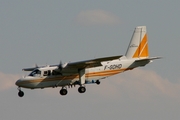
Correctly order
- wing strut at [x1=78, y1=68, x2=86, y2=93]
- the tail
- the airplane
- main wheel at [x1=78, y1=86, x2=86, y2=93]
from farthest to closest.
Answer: the tail → main wheel at [x1=78, y1=86, x2=86, y2=93] → wing strut at [x1=78, y1=68, x2=86, y2=93] → the airplane

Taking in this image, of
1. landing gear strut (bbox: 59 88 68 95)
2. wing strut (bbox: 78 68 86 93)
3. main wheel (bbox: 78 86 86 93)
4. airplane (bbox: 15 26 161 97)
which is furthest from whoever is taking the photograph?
landing gear strut (bbox: 59 88 68 95)

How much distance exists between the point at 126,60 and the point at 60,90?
25.7ft

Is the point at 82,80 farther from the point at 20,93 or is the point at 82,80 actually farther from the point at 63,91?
the point at 20,93

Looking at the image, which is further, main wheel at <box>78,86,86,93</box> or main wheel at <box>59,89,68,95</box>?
main wheel at <box>59,89,68,95</box>

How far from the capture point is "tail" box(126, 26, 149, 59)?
59.2 metres

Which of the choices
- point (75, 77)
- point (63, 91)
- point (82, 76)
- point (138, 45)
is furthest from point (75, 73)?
point (138, 45)

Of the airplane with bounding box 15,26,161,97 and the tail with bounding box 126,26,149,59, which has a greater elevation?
the tail with bounding box 126,26,149,59

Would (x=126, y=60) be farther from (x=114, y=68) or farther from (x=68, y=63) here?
(x=68, y=63)

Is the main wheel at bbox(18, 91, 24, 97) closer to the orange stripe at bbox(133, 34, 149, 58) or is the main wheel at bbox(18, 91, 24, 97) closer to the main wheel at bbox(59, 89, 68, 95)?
the main wheel at bbox(59, 89, 68, 95)

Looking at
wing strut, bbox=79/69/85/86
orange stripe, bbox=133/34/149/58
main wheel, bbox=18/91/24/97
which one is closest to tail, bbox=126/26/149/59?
orange stripe, bbox=133/34/149/58

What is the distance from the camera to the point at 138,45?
196ft

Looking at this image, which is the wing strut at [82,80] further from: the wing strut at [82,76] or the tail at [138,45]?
the tail at [138,45]

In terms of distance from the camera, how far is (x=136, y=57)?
193 ft

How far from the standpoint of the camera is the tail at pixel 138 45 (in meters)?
59.2
